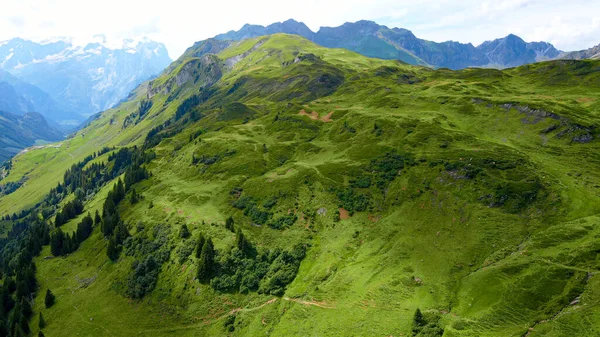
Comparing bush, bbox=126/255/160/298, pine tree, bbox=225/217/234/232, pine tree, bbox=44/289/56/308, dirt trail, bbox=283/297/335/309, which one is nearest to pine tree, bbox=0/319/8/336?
pine tree, bbox=44/289/56/308

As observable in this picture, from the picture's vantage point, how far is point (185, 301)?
102m

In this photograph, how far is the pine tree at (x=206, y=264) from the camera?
10400cm

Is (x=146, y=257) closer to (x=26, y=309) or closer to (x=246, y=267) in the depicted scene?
(x=26, y=309)

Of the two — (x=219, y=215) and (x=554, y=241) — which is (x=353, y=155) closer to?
(x=219, y=215)

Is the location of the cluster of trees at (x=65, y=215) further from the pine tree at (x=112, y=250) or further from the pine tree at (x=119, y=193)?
the pine tree at (x=112, y=250)

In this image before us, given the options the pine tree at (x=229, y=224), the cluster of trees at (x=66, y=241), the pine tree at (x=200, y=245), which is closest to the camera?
the pine tree at (x=200, y=245)

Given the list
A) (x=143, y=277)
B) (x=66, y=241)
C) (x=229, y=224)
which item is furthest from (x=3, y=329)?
(x=229, y=224)

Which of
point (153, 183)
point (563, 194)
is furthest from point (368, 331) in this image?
point (153, 183)

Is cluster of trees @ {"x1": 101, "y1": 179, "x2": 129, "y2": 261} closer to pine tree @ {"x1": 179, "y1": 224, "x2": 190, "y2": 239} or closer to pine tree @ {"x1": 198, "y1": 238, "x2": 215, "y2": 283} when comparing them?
pine tree @ {"x1": 179, "y1": 224, "x2": 190, "y2": 239}

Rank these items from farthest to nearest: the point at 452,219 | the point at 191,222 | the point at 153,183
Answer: the point at 153,183
the point at 191,222
the point at 452,219

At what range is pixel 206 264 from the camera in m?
105

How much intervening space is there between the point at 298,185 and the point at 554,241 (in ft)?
283

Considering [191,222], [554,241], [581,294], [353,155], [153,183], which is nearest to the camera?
[581,294]

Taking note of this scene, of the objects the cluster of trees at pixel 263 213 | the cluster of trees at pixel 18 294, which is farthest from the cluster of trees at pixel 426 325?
the cluster of trees at pixel 18 294
